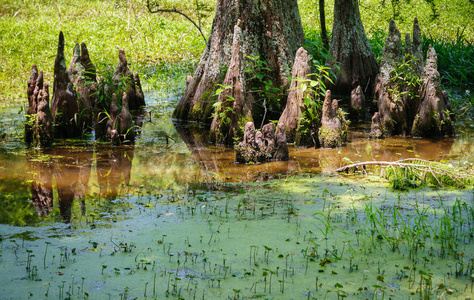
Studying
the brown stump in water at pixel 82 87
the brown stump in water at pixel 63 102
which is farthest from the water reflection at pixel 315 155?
the brown stump in water at pixel 63 102

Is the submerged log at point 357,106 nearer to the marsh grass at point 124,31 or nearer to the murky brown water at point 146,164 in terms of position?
the murky brown water at point 146,164

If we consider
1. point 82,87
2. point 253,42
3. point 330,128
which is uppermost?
point 253,42

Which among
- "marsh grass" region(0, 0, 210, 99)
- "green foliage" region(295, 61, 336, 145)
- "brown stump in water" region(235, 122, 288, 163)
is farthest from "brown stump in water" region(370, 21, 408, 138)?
"marsh grass" region(0, 0, 210, 99)

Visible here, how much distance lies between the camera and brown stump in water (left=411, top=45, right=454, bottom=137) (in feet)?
26.3

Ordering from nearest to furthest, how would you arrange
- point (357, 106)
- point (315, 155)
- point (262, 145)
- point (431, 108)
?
point (262, 145), point (315, 155), point (431, 108), point (357, 106)

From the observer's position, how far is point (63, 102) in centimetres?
834

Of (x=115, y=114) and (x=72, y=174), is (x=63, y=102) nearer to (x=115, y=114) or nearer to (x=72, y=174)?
(x=115, y=114)

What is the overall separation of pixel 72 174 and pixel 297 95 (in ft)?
11.6

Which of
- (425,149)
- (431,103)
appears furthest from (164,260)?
(431,103)

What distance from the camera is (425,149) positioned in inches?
295

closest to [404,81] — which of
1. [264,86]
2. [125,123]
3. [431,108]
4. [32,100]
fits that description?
[431,108]

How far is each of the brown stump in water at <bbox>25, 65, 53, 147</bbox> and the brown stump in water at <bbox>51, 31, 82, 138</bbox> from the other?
1.44 feet

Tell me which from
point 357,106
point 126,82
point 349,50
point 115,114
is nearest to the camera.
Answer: point 115,114

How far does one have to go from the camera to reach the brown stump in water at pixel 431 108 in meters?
8.03
